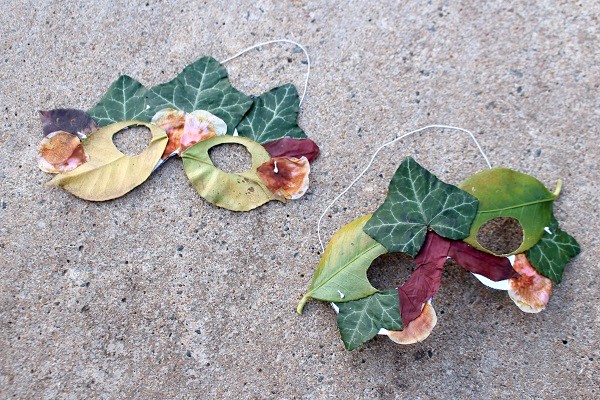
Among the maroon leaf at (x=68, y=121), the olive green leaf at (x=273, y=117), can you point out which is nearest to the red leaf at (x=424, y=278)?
the olive green leaf at (x=273, y=117)

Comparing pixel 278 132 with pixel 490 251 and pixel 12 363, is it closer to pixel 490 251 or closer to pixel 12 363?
pixel 490 251

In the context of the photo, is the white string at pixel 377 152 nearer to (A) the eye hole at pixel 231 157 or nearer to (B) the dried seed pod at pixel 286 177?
(B) the dried seed pod at pixel 286 177

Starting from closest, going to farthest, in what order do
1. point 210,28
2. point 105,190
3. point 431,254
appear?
point 431,254, point 105,190, point 210,28

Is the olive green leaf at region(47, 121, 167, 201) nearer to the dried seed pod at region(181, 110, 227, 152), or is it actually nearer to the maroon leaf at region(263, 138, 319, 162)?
the dried seed pod at region(181, 110, 227, 152)

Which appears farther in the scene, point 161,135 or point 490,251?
point 161,135

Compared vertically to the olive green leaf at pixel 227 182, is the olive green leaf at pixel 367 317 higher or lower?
lower

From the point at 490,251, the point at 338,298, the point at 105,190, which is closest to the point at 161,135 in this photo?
the point at 105,190

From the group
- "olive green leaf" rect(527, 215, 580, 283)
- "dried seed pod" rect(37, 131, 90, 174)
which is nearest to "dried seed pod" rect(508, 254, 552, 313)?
"olive green leaf" rect(527, 215, 580, 283)
